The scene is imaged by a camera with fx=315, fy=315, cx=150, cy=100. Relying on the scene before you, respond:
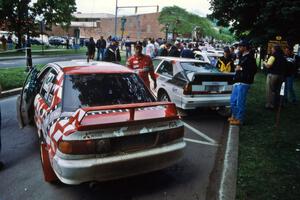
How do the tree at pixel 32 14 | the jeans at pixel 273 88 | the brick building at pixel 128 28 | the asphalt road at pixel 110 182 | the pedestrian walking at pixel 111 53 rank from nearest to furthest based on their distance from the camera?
1. the asphalt road at pixel 110 182
2. the jeans at pixel 273 88
3. the pedestrian walking at pixel 111 53
4. the tree at pixel 32 14
5. the brick building at pixel 128 28

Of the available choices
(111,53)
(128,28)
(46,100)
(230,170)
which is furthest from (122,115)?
(128,28)

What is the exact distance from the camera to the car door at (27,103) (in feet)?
18.2

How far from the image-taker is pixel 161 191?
4.16m

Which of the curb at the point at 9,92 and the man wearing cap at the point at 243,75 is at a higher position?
the man wearing cap at the point at 243,75

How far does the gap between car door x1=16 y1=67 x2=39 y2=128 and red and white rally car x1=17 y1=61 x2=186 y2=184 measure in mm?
764

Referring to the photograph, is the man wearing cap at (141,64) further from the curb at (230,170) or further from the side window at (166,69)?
the curb at (230,170)

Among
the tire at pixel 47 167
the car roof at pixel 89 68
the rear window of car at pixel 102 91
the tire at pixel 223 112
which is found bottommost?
the tire at pixel 223 112

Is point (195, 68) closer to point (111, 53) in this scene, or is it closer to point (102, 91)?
point (102, 91)

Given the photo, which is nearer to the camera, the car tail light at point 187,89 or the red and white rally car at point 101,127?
the red and white rally car at point 101,127

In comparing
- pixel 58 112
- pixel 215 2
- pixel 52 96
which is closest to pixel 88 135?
pixel 58 112

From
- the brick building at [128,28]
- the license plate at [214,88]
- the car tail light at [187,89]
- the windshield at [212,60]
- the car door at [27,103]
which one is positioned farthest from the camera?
the brick building at [128,28]

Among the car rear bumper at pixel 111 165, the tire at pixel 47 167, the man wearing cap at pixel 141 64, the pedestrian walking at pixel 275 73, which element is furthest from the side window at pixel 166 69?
the tire at pixel 47 167

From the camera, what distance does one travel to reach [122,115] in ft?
12.3

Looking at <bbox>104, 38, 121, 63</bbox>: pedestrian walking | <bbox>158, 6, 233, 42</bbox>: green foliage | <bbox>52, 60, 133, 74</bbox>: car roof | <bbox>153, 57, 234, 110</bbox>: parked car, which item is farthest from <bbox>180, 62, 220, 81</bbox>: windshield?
<bbox>158, 6, 233, 42</bbox>: green foliage
